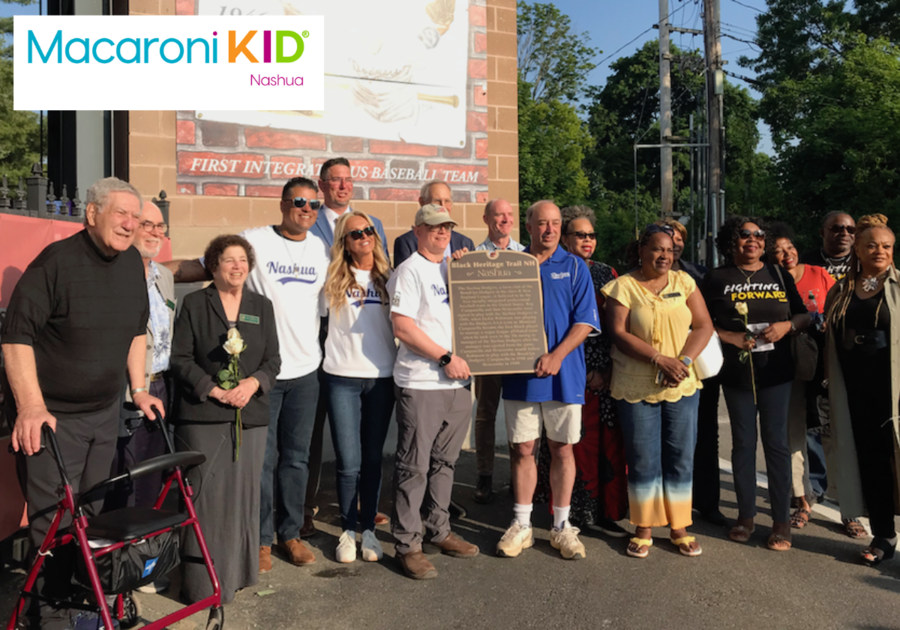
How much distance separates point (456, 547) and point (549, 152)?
3442 cm

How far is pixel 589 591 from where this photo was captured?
4.50 metres

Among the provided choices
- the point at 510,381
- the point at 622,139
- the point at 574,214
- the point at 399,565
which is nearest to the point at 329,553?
the point at 399,565

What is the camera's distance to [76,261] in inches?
143

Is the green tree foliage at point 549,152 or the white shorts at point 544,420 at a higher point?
the green tree foliage at point 549,152

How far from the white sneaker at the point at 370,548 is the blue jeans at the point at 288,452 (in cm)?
43

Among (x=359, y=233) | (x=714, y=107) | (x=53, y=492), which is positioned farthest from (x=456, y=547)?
(x=714, y=107)

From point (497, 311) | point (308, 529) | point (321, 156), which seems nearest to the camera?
point (497, 311)

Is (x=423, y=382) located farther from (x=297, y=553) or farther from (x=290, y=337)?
(x=297, y=553)

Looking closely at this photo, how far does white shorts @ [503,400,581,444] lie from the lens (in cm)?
503

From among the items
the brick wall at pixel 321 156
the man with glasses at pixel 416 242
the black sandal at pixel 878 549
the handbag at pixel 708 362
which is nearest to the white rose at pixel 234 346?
the man with glasses at pixel 416 242

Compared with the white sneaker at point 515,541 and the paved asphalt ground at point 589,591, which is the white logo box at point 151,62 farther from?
the white sneaker at point 515,541

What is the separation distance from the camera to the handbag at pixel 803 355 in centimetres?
525

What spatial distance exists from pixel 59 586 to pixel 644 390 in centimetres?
343

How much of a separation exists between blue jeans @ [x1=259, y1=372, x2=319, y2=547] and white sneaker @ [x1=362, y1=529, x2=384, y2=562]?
1.41ft
